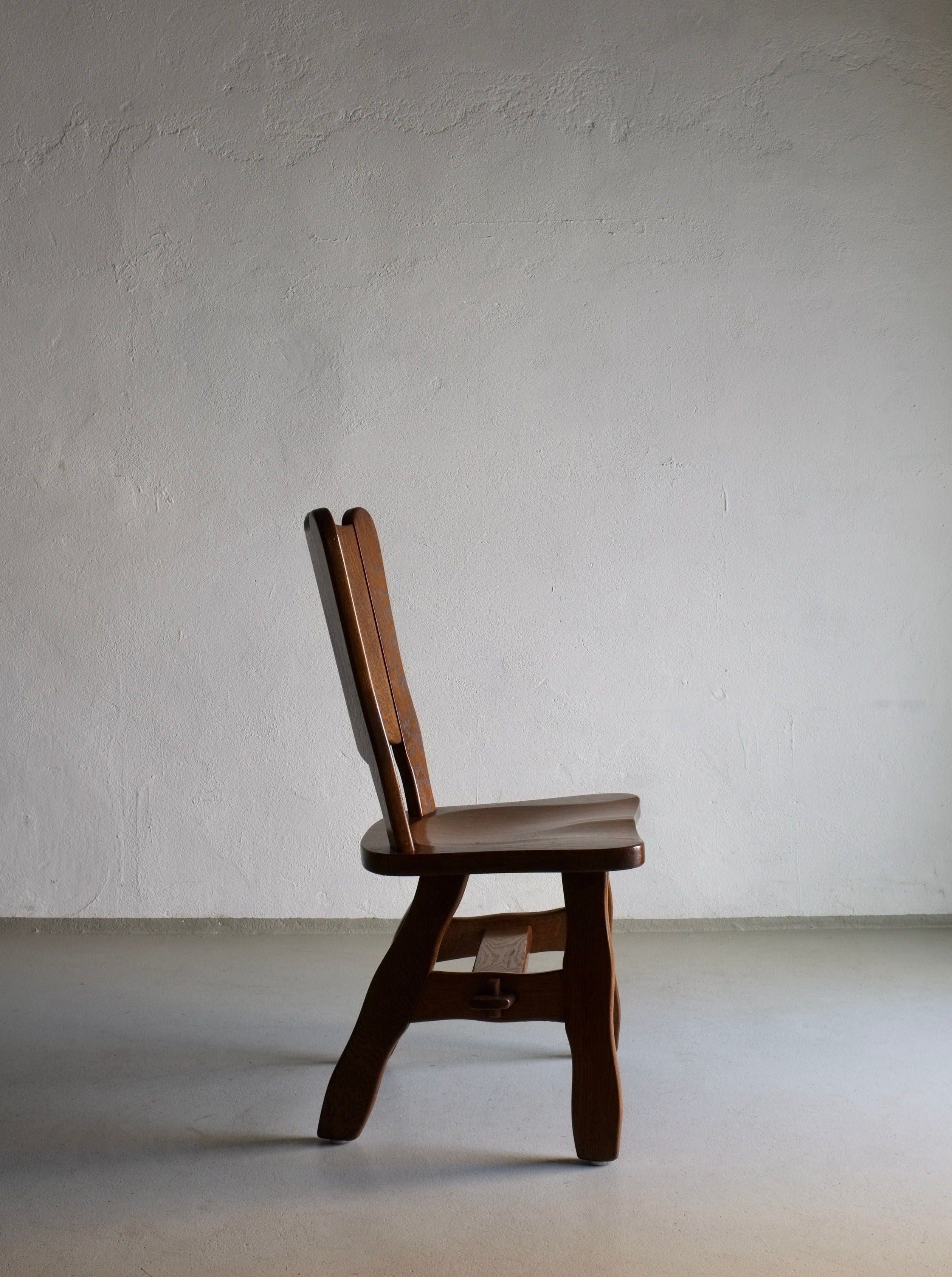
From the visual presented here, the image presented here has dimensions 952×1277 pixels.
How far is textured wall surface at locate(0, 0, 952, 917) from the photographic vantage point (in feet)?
8.73

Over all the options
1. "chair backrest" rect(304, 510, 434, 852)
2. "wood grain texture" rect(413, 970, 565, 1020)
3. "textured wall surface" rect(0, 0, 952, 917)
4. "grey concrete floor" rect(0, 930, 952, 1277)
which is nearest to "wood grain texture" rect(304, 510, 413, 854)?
"chair backrest" rect(304, 510, 434, 852)

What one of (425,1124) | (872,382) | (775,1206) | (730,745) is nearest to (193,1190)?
(425,1124)

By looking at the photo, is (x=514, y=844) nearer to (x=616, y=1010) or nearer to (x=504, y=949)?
(x=504, y=949)

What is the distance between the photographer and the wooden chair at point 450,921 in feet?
4.76

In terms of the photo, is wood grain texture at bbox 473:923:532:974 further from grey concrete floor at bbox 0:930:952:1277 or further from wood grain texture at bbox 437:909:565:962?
grey concrete floor at bbox 0:930:952:1277

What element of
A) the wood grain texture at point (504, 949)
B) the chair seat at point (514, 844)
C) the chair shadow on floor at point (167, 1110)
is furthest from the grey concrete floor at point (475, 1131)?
the chair seat at point (514, 844)

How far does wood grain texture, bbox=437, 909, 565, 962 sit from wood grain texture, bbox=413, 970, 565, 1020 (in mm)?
291

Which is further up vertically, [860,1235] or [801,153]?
[801,153]

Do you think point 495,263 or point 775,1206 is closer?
point 775,1206

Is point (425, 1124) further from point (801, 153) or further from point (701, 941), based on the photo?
point (801, 153)

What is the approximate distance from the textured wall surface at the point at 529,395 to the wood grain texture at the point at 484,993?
1.15m

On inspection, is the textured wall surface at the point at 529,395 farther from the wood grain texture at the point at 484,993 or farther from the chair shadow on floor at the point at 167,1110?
the wood grain texture at the point at 484,993

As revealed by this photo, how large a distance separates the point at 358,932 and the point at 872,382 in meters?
1.85

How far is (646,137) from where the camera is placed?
8.74 ft
